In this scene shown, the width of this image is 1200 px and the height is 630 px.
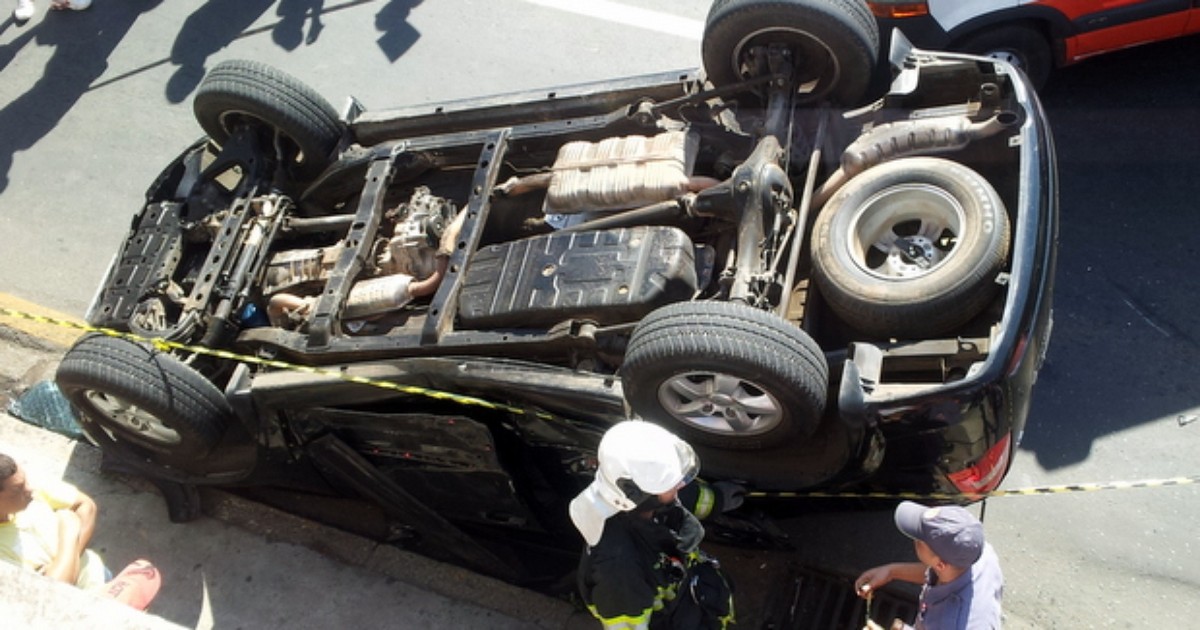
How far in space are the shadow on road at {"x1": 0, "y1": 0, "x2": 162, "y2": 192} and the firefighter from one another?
6.02 m

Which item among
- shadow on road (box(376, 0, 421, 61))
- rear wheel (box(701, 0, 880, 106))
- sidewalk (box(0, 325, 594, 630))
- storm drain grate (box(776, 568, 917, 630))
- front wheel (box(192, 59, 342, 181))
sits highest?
shadow on road (box(376, 0, 421, 61))

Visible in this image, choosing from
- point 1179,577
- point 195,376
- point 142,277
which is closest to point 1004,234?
point 1179,577

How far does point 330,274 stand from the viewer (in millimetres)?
4691

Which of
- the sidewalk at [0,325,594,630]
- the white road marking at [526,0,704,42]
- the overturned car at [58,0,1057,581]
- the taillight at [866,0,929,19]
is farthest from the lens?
the white road marking at [526,0,704,42]

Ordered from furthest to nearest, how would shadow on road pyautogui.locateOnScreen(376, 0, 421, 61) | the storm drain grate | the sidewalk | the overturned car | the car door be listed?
shadow on road pyautogui.locateOnScreen(376, 0, 421, 61), the car door, the sidewalk, the storm drain grate, the overturned car

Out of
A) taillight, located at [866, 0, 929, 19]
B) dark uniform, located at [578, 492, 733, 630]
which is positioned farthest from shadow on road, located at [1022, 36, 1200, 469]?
dark uniform, located at [578, 492, 733, 630]

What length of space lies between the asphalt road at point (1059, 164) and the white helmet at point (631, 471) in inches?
41.1

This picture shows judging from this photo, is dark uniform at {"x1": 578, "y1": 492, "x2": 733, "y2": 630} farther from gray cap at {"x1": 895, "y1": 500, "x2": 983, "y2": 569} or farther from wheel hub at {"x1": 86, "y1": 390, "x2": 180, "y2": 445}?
wheel hub at {"x1": 86, "y1": 390, "x2": 180, "y2": 445}

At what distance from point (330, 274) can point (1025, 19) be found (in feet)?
13.6

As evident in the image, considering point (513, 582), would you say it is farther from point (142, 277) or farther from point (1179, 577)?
point (1179, 577)

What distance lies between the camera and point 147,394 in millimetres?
4379

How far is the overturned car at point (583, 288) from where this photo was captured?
3.71m

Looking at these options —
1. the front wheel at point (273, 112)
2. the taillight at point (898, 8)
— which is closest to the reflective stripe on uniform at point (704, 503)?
the front wheel at point (273, 112)

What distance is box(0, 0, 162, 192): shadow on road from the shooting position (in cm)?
795
